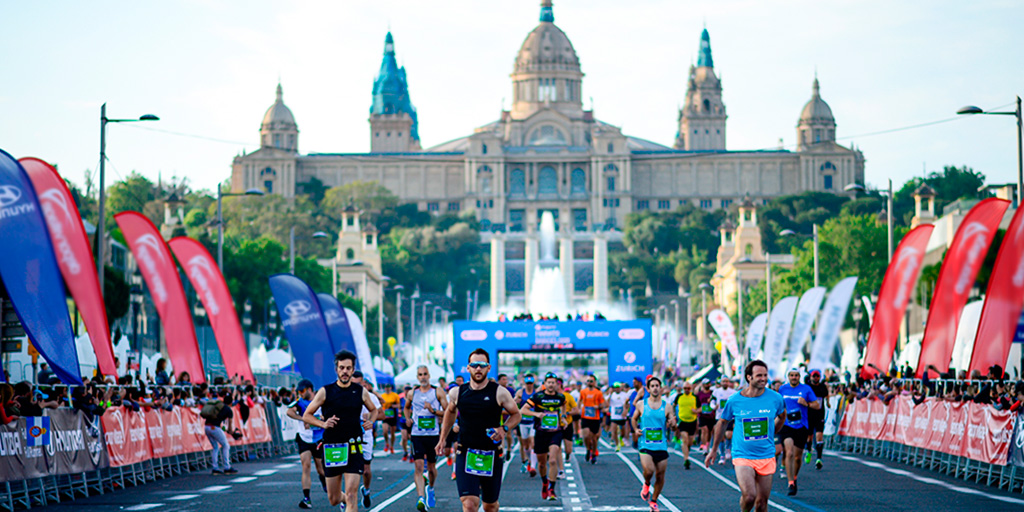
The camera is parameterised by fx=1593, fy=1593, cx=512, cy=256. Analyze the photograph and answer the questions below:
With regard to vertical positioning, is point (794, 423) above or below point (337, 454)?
below

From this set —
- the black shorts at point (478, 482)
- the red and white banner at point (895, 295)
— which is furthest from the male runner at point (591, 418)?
the black shorts at point (478, 482)

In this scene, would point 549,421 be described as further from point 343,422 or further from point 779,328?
point 779,328

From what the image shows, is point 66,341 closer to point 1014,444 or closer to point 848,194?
point 1014,444

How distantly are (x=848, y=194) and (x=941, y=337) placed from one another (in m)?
172

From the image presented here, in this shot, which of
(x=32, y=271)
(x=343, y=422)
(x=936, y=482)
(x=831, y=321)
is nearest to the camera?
(x=343, y=422)

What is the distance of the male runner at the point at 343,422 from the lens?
14.6 m

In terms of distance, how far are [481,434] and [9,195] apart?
31.2 feet

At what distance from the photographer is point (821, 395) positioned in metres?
24.5

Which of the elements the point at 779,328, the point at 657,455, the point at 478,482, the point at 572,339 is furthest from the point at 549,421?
the point at 572,339

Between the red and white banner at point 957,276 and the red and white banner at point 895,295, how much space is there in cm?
330

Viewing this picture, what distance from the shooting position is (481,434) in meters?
13.3

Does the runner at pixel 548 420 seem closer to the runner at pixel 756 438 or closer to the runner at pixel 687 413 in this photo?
the runner at pixel 687 413

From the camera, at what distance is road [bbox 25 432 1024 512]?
18.7 m

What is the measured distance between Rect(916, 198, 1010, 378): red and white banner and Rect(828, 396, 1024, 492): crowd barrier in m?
1.23
